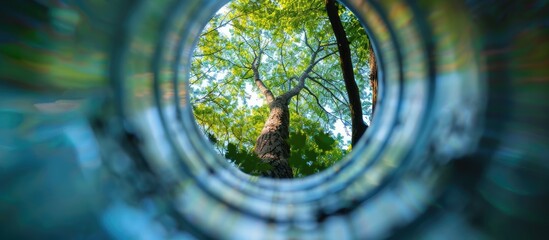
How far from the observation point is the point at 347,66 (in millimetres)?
2838

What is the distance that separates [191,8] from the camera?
3.83ft

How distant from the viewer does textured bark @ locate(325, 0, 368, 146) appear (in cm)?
276

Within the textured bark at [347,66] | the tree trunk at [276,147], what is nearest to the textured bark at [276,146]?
the tree trunk at [276,147]

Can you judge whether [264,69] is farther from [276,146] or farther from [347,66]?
[347,66]

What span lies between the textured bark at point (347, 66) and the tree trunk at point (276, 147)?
2.37ft

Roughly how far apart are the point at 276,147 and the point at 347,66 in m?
1.47

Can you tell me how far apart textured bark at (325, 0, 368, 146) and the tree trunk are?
2.37 feet

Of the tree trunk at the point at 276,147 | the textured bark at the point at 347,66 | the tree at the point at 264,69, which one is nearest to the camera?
the textured bark at the point at 347,66

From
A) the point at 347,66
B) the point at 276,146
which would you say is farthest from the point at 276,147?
the point at 347,66

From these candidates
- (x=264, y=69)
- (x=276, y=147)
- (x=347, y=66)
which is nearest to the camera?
(x=347, y=66)

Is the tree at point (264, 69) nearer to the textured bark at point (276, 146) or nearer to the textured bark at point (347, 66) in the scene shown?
the textured bark at point (276, 146)

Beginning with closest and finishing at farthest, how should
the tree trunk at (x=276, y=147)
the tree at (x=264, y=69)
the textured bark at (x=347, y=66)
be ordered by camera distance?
the textured bark at (x=347, y=66), the tree trunk at (x=276, y=147), the tree at (x=264, y=69)

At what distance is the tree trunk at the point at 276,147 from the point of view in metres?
3.31

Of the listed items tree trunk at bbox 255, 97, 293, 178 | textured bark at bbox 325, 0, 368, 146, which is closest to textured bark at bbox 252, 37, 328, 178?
tree trunk at bbox 255, 97, 293, 178
